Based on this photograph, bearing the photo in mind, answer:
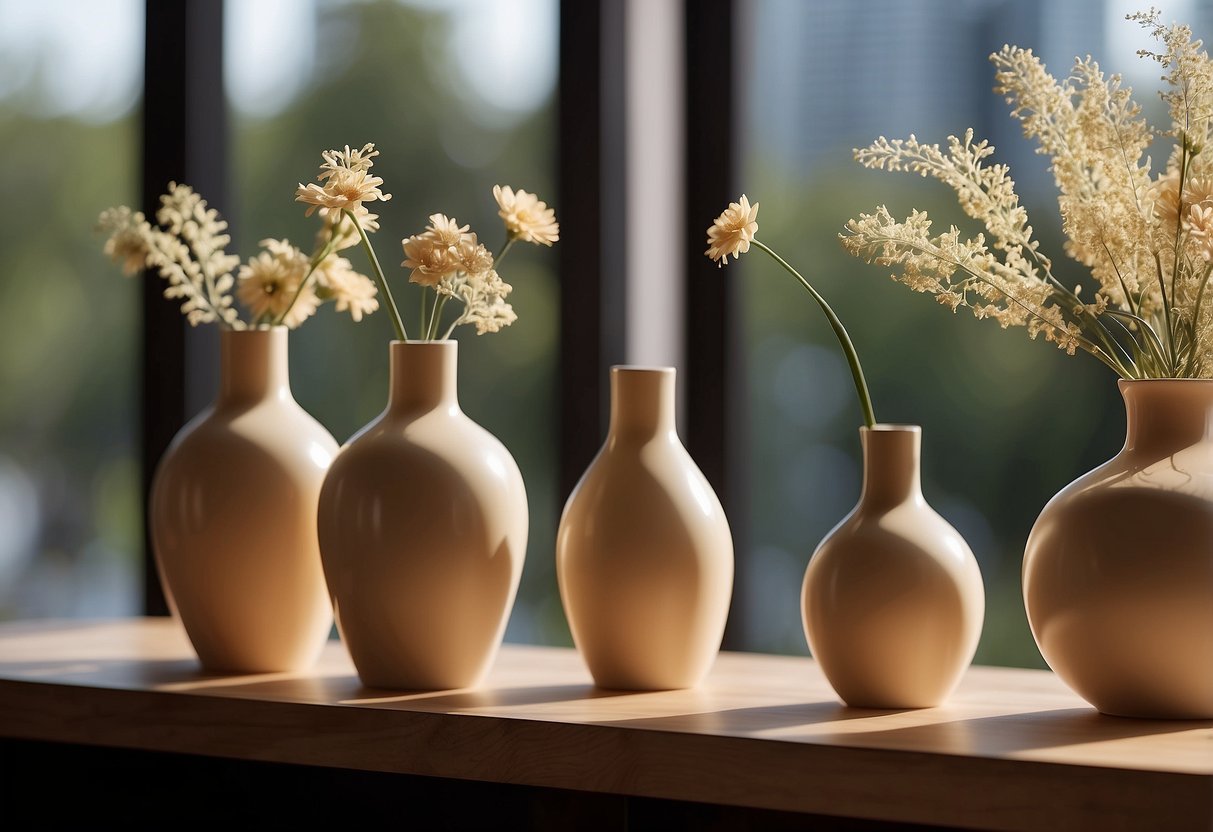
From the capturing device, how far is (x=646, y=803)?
1.08 m

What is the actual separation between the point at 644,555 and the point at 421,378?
0.90 feet

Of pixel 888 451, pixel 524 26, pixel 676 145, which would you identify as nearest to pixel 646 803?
pixel 888 451

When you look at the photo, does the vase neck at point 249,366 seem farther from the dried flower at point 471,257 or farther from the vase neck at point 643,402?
the vase neck at point 643,402

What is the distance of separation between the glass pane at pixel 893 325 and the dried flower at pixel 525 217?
45 cm

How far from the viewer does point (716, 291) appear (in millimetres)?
1635

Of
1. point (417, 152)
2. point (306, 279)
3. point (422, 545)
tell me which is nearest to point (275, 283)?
point (306, 279)

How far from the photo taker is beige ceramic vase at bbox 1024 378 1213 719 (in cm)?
101

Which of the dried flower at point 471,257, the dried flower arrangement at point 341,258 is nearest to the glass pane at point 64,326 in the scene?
the dried flower arrangement at point 341,258

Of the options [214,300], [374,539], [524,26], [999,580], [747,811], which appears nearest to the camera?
[747,811]

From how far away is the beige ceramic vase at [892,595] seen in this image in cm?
108

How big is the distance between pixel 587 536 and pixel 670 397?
0.50 ft

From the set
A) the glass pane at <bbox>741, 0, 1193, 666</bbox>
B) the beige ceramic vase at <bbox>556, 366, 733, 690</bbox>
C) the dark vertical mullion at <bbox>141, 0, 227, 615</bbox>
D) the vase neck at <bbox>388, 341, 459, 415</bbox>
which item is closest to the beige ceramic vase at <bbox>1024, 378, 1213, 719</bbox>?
the beige ceramic vase at <bbox>556, 366, 733, 690</bbox>

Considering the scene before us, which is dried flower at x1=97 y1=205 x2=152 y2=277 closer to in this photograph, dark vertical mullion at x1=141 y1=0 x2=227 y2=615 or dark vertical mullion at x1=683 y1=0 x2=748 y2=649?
dark vertical mullion at x1=141 y1=0 x2=227 y2=615

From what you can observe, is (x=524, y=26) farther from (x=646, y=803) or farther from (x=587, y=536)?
(x=646, y=803)
